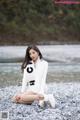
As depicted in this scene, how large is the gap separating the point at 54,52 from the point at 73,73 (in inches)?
251

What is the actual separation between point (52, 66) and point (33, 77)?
25.5ft

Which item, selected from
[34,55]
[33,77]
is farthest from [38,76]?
[34,55]

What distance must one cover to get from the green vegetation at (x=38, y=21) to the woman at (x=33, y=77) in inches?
697

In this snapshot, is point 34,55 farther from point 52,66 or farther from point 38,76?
point 52,66

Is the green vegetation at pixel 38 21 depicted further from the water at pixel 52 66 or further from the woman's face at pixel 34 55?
the woman's face at pixel 34 55

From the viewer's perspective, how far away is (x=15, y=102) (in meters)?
8.20

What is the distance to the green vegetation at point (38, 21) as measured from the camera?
87.8 feet

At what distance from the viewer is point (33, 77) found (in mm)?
8086

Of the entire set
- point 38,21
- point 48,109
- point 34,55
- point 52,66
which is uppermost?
point 38,21

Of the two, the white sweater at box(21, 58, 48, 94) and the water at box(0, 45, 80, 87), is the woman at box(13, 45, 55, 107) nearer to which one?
the white sweater at box(21, 58, 48, 94)

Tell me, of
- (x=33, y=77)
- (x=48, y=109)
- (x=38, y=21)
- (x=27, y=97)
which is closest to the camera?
(x=48, y=109)

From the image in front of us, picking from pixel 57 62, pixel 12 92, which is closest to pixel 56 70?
pixel 57 62

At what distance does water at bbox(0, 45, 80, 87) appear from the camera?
12.8 m

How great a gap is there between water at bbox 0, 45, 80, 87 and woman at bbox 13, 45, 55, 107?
3244 mm
